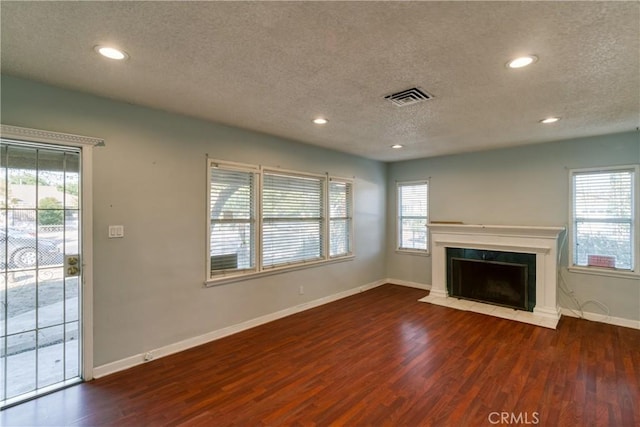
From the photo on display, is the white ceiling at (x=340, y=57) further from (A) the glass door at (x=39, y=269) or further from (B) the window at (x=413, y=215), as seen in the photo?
(B) the window at (x=413, y=215)

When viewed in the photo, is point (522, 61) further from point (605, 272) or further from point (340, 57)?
point (605, 272)

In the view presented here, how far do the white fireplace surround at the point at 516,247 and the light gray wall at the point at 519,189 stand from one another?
0.39 metres

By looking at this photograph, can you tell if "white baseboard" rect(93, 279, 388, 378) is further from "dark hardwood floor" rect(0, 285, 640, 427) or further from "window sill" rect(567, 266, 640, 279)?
"window sill" rect(567, 266, 640, 279)

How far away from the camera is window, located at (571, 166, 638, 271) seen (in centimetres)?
397

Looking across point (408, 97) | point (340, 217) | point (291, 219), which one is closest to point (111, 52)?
point (408, 97)

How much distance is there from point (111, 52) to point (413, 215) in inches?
211

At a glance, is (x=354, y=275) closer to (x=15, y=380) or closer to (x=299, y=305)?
(x=299, y=305)

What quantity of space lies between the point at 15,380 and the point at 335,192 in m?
4.27

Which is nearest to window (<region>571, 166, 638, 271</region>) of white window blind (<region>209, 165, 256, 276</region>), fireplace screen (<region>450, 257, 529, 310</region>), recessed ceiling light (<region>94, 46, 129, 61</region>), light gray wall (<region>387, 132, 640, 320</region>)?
light gray wall (<region>387, 132, 640, 320</region>)

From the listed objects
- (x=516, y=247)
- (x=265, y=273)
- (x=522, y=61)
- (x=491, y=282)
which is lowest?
(x=491, y=282)

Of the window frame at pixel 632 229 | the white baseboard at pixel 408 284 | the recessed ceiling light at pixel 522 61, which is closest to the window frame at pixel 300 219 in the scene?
the white baseboard at pixel 408 284

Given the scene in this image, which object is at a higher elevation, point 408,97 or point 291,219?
point 408,97

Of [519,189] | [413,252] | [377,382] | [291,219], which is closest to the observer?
[377,382]

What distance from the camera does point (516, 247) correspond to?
4488 millimetres
